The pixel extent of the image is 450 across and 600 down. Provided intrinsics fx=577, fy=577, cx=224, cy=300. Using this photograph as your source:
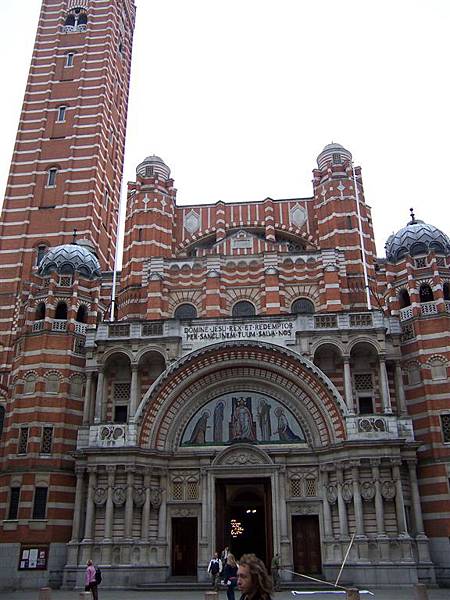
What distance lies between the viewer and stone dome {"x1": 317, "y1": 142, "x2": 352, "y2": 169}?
132 feet

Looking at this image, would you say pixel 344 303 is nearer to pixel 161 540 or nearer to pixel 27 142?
pixel 161 540

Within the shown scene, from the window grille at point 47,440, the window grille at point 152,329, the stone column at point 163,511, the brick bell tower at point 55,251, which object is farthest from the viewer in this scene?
the window grille at point 152,329

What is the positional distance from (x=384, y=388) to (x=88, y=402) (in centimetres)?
1518

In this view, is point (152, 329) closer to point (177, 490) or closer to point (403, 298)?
point (177, 490)

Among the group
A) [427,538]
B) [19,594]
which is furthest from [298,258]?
[19,594]

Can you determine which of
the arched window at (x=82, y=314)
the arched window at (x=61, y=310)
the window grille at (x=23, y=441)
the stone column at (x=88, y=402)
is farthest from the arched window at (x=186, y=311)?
the window grille at (x=23, y=441)

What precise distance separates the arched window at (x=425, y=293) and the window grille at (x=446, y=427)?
A: 673cm

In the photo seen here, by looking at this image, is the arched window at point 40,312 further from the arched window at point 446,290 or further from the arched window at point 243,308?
the arched window at point 446,290

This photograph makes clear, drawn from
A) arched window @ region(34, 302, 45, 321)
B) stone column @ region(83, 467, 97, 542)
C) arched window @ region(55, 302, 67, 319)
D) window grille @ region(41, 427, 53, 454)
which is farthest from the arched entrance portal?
arched window @ region(34, 302, 45, 321)

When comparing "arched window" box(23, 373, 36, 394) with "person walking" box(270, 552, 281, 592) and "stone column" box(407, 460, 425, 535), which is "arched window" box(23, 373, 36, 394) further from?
"stone column" box(407, 460, 425, 535)

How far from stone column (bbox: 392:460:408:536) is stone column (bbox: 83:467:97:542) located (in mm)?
14134

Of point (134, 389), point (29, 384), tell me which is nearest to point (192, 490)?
point (134, 389)

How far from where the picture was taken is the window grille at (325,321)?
1184 inches

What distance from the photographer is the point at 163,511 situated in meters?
28.2
